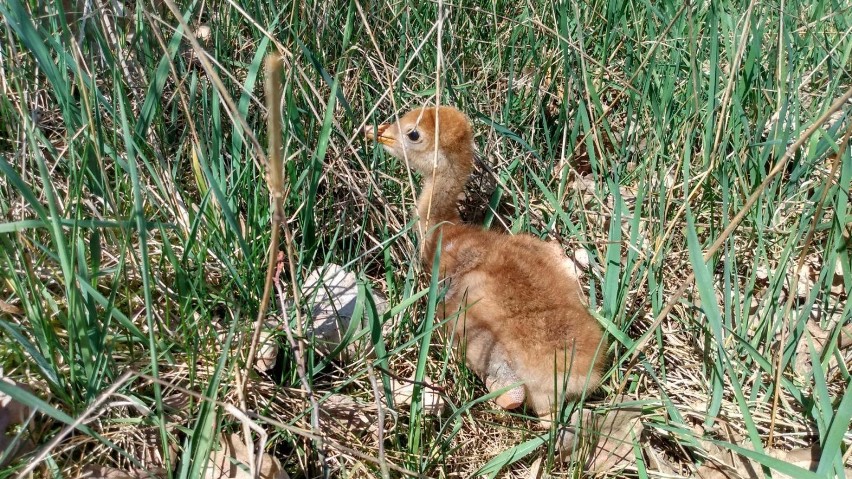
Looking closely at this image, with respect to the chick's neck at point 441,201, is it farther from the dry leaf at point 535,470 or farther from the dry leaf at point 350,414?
the dry leaf at point 535,470

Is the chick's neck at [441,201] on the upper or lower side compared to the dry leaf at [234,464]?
upper

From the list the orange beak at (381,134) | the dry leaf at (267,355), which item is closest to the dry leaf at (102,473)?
the dry leaf at (267,355)

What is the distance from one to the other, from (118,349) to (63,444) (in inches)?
12.3

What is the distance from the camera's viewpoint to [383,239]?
2740mm

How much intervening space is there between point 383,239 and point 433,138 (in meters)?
0.43

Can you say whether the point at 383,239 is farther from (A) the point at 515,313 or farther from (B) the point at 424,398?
(B) the point at 424,398

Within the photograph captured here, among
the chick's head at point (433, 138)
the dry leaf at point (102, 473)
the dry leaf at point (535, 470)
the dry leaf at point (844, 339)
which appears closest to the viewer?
the dry leaf at point (102, 473)

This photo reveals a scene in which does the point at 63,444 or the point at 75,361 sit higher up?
the point at 75,361

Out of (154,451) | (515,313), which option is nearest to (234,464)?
(154,451)

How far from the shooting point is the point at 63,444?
183 centimetres

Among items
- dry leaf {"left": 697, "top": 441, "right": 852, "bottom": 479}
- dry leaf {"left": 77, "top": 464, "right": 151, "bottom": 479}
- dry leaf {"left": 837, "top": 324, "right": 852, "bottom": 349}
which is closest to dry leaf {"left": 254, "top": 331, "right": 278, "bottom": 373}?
dry leaf {"left": 77, "top": 464, "right": 151, "bottom": 479}

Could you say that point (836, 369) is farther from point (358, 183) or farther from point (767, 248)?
point (358, 183)

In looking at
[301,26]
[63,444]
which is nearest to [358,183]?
[301,26]

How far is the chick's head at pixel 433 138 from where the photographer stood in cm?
279
